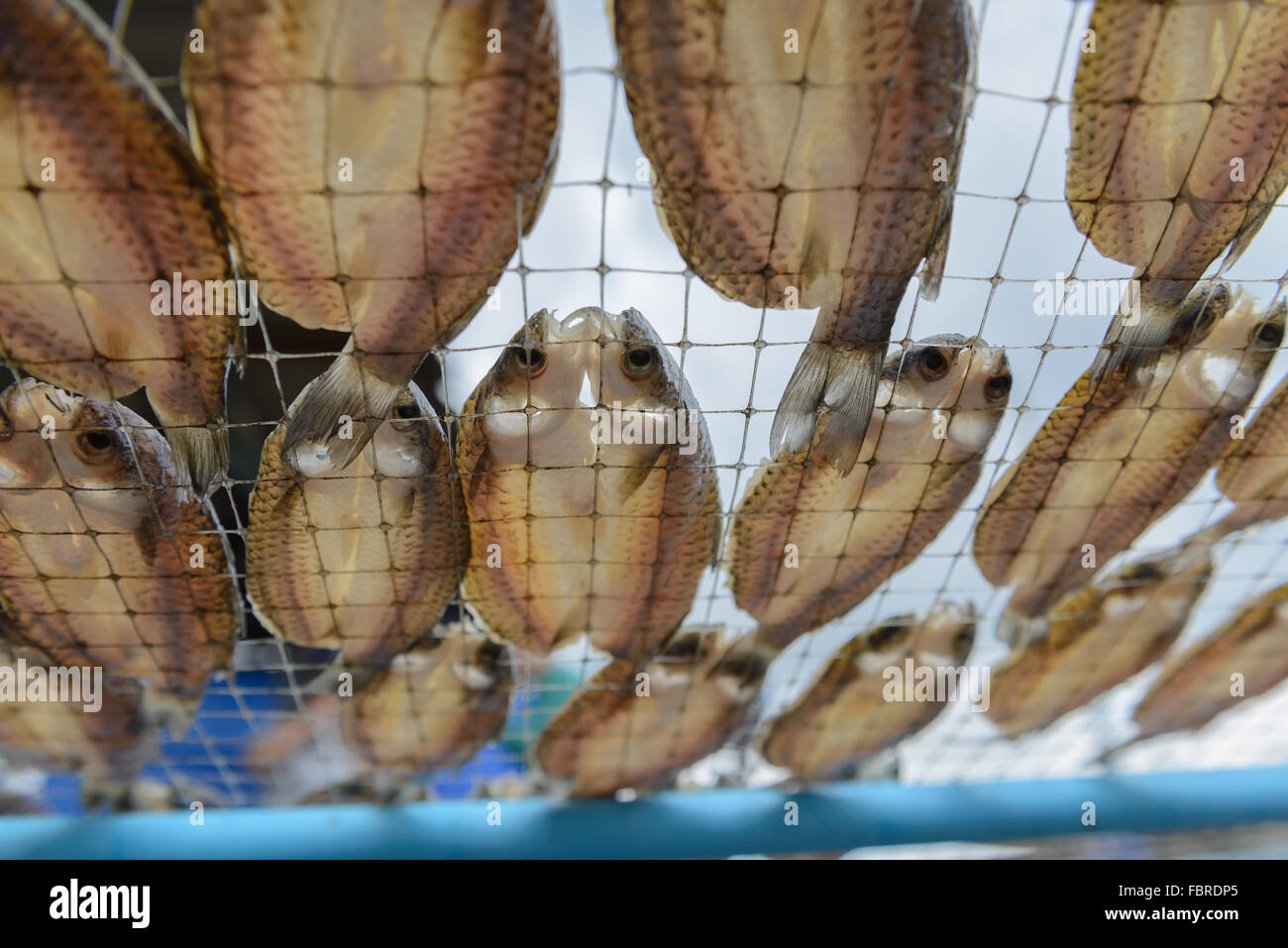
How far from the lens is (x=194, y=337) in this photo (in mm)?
1009

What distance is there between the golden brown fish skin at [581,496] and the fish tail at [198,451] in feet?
0.91

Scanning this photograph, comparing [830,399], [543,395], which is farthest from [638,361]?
[830,399]

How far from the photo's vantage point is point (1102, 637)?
1728 mm

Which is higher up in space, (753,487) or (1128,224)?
(1128,224)

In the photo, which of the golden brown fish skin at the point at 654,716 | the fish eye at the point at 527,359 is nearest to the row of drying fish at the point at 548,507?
the fish eye at the point at 527,359

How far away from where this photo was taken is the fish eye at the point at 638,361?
1104 millimetres

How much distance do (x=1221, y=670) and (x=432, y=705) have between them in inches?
58.6

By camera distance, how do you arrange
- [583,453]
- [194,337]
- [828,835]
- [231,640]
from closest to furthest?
[194,337] < [583,453] < [231,640] < [828,835]

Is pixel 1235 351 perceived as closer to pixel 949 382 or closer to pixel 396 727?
pixel 949 382

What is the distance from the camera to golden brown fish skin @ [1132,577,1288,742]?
1.78m

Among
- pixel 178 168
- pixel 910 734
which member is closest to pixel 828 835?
pixel 910 734

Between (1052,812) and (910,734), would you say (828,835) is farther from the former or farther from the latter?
(1052,812)

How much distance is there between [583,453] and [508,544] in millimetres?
198

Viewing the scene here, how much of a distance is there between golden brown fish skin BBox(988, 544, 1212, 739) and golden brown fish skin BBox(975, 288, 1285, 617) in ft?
0.47
